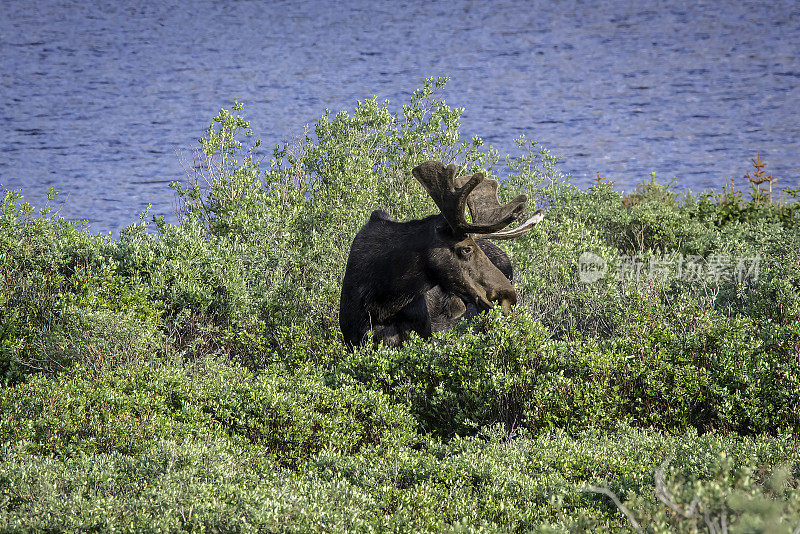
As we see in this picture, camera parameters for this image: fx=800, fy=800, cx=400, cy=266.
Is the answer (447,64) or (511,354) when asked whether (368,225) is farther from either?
(447,64)

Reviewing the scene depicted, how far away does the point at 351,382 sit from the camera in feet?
22.4

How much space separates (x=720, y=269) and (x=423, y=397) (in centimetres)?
565

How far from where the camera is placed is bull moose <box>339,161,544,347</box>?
710cm

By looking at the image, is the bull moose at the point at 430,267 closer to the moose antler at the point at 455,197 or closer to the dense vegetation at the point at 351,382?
the moose antler at the point at 455,197

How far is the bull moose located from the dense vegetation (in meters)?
0.35

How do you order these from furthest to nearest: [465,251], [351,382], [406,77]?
[406,77] < [465,251] < [351,382]

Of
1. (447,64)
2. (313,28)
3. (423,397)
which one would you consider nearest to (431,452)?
(423,397)

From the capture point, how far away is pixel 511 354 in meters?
6.98

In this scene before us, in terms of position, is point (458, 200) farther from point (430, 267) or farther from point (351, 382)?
point (351, 382)

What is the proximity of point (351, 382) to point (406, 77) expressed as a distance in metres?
26.9

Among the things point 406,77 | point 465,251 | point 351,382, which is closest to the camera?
point 351,382

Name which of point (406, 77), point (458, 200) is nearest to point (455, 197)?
point (458, 200)

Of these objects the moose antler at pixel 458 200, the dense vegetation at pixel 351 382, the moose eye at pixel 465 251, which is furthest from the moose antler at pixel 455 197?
the dense vegetation at pixel 351 382

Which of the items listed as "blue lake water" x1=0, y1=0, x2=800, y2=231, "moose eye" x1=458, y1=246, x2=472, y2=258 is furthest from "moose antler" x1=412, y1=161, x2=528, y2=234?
"blue lake water" x1=0, y1=0, x2=800, y2=231
